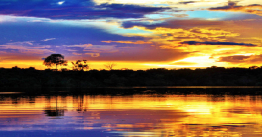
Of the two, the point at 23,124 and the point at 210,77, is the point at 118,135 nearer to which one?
the point at 23,124

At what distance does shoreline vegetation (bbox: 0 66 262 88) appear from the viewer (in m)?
124

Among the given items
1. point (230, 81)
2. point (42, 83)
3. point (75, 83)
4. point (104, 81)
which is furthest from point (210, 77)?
point (42, 83)

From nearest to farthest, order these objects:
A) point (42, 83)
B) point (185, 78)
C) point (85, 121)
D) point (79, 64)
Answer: point (85, 121)
point (42, 83)
point (79, 64)
point (185, 78)

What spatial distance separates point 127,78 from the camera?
6255 inches

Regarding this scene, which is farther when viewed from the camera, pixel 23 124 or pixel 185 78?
pixel 185 78

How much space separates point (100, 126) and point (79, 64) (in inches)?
5386

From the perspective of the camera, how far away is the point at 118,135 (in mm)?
16469

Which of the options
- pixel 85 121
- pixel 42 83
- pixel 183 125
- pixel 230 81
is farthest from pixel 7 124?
pixel 230 81

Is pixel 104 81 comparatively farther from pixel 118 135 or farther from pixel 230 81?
pixel 118 135

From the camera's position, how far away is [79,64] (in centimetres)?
15438

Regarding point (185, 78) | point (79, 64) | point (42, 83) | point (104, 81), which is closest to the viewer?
point (42, 83)

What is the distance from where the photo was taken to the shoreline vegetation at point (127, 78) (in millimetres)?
124250

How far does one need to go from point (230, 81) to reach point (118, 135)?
148 metres

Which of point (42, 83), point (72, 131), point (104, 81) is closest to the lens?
point (72, 131)
